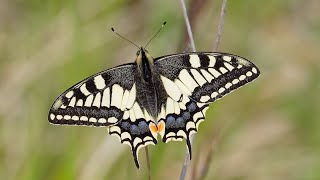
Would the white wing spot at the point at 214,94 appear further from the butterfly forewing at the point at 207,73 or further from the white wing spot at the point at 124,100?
the white wing spot at the point at 124,100

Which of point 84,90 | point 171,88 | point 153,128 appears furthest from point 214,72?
point 84,90

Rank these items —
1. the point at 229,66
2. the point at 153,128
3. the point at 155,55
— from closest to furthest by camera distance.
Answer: the point at 153,128 < the point at 229,66 < the point at 155,55

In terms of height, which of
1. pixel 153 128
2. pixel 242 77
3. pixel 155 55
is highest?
pixel 155 55

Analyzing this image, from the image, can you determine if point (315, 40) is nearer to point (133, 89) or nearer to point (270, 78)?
point (270, 78)

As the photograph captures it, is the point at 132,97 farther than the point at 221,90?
Yes

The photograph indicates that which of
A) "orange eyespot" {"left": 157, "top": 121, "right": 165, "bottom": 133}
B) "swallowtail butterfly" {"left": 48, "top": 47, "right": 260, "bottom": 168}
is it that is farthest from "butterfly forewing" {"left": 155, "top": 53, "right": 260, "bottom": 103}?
"orange eyespot" {"left": 157, "top": 121, "right": 165, "bottom": 133}

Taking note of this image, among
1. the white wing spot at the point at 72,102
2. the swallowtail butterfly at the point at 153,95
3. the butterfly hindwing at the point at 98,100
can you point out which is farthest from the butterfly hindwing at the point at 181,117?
the white wing spot at the point at 72,102

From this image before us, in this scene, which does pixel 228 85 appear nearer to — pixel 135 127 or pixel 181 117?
pixel 181 117
